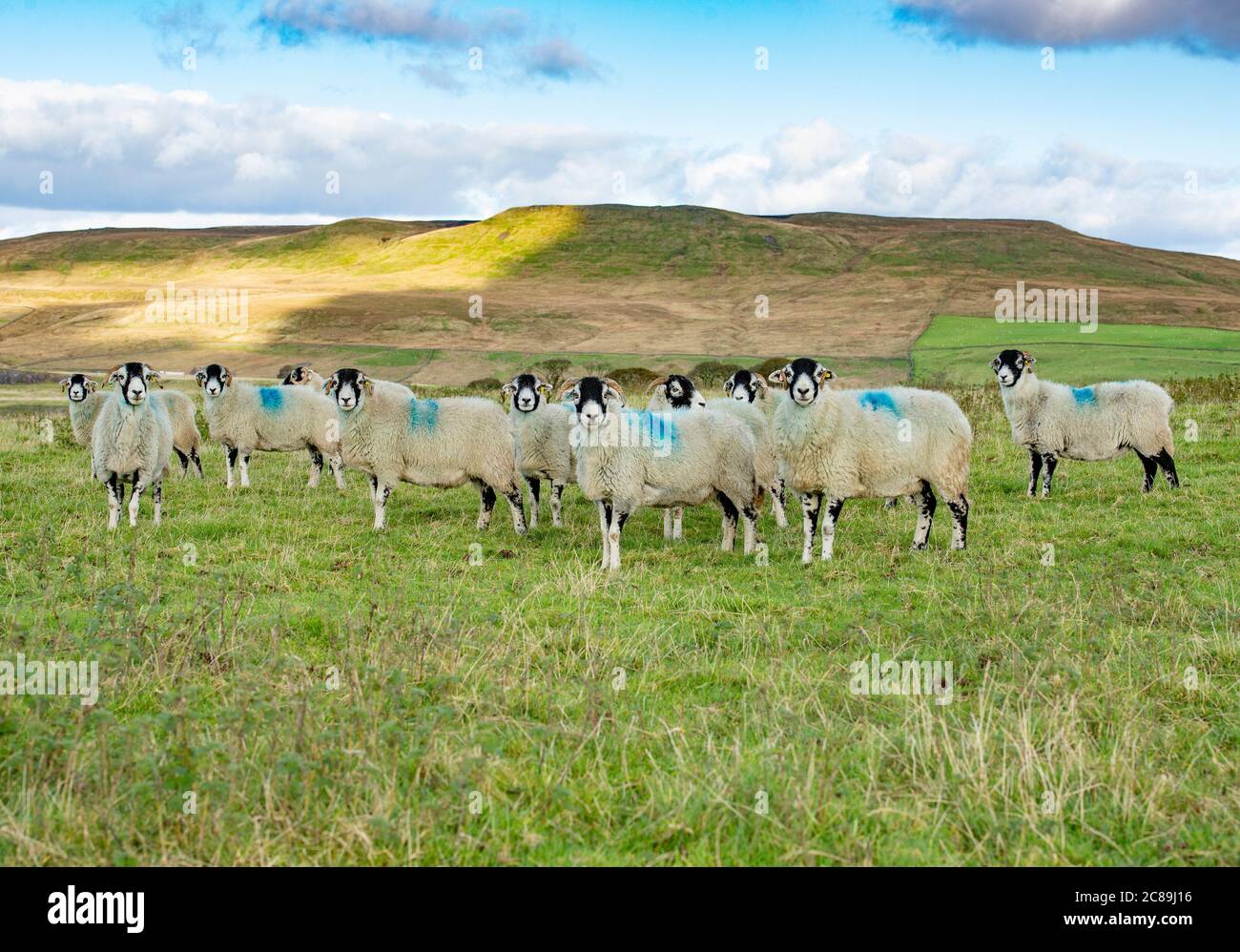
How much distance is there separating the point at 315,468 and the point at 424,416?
4.11m

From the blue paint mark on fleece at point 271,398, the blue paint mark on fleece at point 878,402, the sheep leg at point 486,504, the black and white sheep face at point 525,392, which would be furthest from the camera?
the blue paint mark on fleece at point 271,398

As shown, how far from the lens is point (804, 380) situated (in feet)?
39.8

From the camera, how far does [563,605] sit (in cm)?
931

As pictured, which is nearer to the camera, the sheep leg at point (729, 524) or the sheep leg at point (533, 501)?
the sheep leg at point (729, 524)

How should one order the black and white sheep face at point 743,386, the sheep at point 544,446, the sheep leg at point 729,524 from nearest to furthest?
1. the sheep leg at point 729,524
2. the sheep at point 544,446
3. the black and white sheep face at point 743,386

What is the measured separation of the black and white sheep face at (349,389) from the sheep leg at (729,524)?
17.7 feet

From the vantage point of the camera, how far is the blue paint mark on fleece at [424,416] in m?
14.6

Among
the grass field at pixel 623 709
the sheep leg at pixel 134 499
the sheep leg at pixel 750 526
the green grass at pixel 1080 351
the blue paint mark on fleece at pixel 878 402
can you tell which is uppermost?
the green grass at pixel 1080 351

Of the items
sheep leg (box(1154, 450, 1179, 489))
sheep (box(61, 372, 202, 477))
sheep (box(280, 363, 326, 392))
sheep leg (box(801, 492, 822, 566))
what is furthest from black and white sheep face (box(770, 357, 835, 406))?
sheep (box(280, 363, 326, 392))

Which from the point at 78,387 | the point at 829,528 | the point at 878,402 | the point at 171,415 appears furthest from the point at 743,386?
the point at 78,387

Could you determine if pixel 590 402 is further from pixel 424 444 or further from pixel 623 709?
pixel 623 709

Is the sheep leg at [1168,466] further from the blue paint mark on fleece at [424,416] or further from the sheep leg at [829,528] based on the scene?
the blue paint mark on fleece at [424,416]

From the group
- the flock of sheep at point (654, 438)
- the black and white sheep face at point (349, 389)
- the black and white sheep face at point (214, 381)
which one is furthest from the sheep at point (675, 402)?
the black and white sheep face at point (214, 381)
